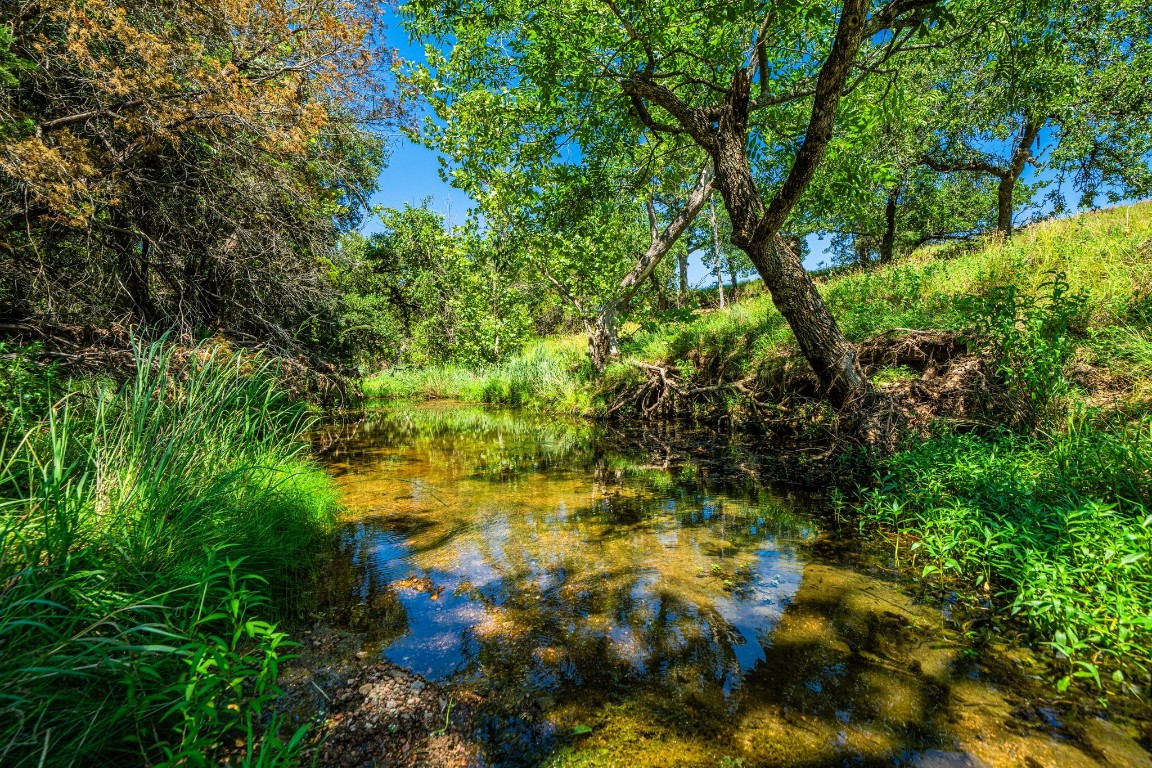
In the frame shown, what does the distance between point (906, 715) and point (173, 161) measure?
24.4 ft

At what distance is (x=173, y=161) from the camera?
4719mm

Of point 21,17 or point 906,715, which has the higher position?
point 21,17

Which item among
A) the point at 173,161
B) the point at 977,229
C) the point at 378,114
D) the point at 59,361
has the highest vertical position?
the point at 977,229

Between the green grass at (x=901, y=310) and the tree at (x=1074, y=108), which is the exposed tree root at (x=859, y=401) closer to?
the green grass at (x=901, y=310)

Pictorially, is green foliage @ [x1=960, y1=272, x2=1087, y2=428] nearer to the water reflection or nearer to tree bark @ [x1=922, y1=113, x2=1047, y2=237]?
the water reflection

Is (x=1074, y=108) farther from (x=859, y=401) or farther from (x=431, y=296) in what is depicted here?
(x=431, y=296)

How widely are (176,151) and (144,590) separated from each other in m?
4.80

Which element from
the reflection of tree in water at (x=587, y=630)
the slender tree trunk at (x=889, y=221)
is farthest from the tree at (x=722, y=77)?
the slender tree trunk at (x=889, y=221)

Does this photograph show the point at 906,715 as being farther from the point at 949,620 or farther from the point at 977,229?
the point at 977,229

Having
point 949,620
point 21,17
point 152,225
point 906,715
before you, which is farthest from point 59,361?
point 949,620

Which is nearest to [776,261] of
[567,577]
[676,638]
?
[567,577]

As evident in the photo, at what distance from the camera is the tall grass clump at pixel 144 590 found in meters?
1.29

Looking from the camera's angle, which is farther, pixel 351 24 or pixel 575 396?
pixel 575 396

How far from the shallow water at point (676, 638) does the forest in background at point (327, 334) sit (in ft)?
1.54
